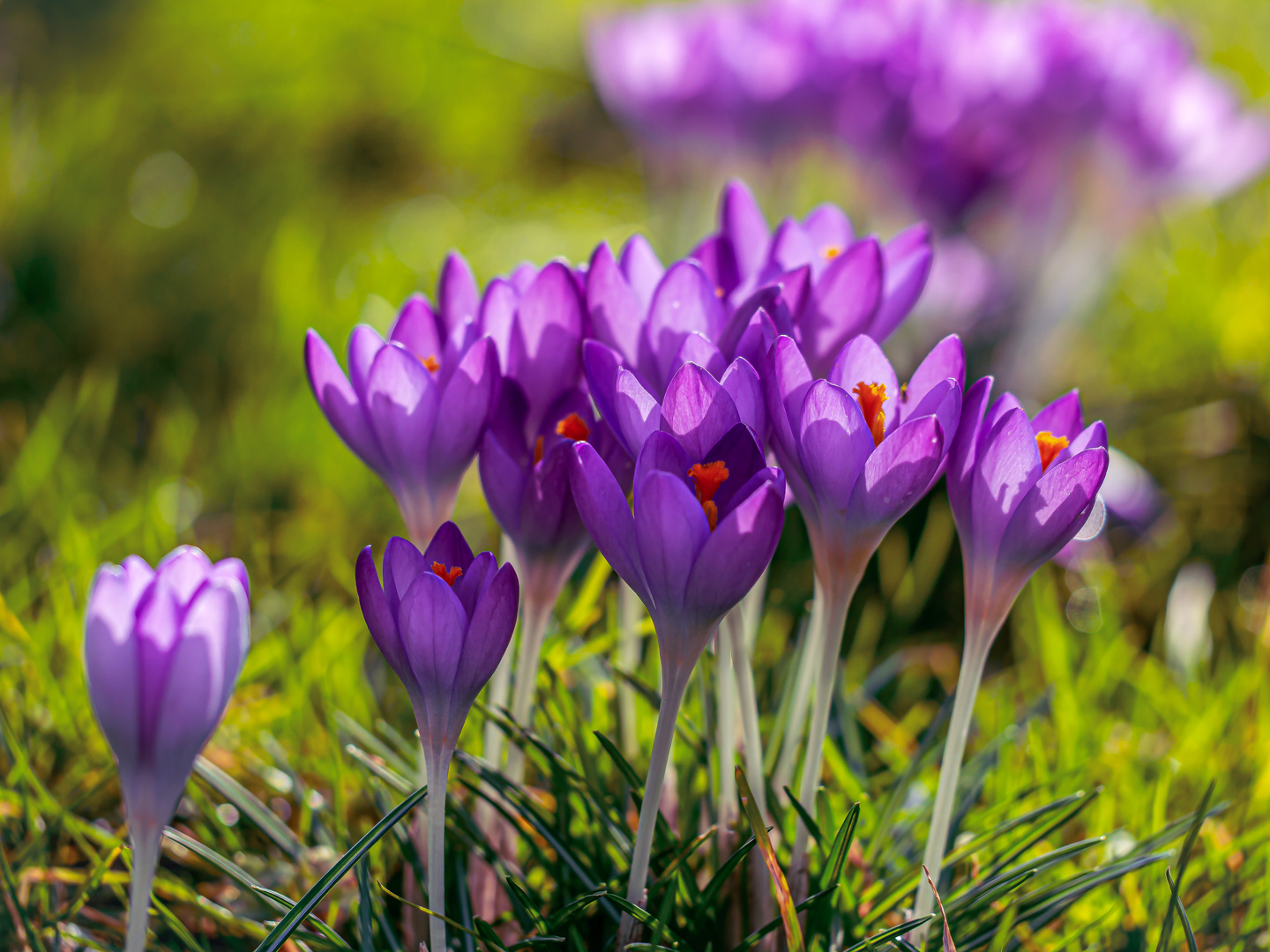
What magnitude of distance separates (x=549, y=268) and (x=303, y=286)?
3.63 ft

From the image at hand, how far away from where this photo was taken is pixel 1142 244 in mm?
2262

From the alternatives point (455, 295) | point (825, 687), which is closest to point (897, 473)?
point (825, 687)

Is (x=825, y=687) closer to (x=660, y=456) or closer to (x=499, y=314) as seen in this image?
(x=660, y=456)

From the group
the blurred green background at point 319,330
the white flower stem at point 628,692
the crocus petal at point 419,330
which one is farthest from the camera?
the blurred green background at point 319,330

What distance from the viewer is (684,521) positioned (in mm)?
487

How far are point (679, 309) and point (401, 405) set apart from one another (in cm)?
18

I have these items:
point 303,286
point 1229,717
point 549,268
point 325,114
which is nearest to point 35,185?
point 303,286

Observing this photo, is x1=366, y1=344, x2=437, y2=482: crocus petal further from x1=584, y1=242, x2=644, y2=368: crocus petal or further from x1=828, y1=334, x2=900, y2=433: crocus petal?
x1=828, y1=334, x2=900, y2=433: crocus petal

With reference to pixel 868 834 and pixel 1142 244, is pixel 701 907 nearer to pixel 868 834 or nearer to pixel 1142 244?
pixel 868 834

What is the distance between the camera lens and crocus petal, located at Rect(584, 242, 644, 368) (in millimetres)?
632

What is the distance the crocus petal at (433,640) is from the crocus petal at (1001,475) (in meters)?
0.28

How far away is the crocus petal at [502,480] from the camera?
60 cm

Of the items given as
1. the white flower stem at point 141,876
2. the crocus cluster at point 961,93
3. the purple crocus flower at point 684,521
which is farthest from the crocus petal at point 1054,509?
the crocus cluster at point 961,93

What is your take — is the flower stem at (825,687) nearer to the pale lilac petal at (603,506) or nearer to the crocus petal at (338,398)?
the pale lilac petal at (603,506)
